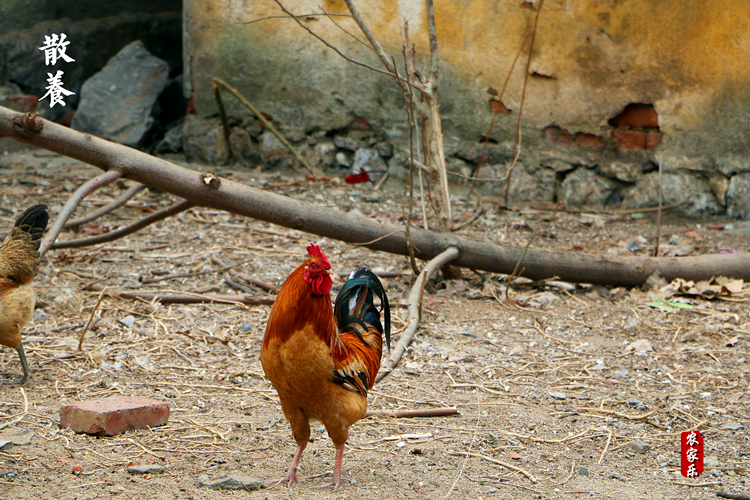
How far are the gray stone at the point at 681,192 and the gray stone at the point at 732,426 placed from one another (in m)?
3.85

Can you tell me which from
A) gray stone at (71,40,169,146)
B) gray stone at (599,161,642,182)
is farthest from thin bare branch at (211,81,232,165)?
gray stone at (599,161,642,182)

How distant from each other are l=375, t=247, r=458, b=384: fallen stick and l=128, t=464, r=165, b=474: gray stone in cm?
132

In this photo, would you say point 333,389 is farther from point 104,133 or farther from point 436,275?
point 104,133

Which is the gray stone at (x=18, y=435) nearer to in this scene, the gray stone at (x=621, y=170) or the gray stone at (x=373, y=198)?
the gray stone at (x=373, y=198)

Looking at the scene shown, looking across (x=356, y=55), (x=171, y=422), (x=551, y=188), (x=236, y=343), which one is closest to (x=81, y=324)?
(x=236, y=343)

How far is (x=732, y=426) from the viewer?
323 centimetres

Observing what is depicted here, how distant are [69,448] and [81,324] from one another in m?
1.54

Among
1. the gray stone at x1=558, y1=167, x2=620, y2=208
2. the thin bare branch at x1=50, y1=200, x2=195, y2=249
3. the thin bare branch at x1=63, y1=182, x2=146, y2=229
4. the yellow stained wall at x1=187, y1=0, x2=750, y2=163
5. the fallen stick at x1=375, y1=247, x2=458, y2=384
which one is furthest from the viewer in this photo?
the gray stone at x1=558, y1=167, x2=620, y2=208

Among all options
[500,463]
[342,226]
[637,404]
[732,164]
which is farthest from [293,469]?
[732,164]

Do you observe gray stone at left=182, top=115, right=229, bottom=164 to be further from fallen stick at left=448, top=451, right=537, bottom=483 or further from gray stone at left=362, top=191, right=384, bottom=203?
fallen stick at left=448, top=451, right=537, bottom=483

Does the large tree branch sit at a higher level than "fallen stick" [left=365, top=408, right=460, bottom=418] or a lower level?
higher

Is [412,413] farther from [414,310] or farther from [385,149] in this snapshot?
[385,149]

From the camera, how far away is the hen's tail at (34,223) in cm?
386

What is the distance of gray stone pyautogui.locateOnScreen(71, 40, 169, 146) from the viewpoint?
820 cm
